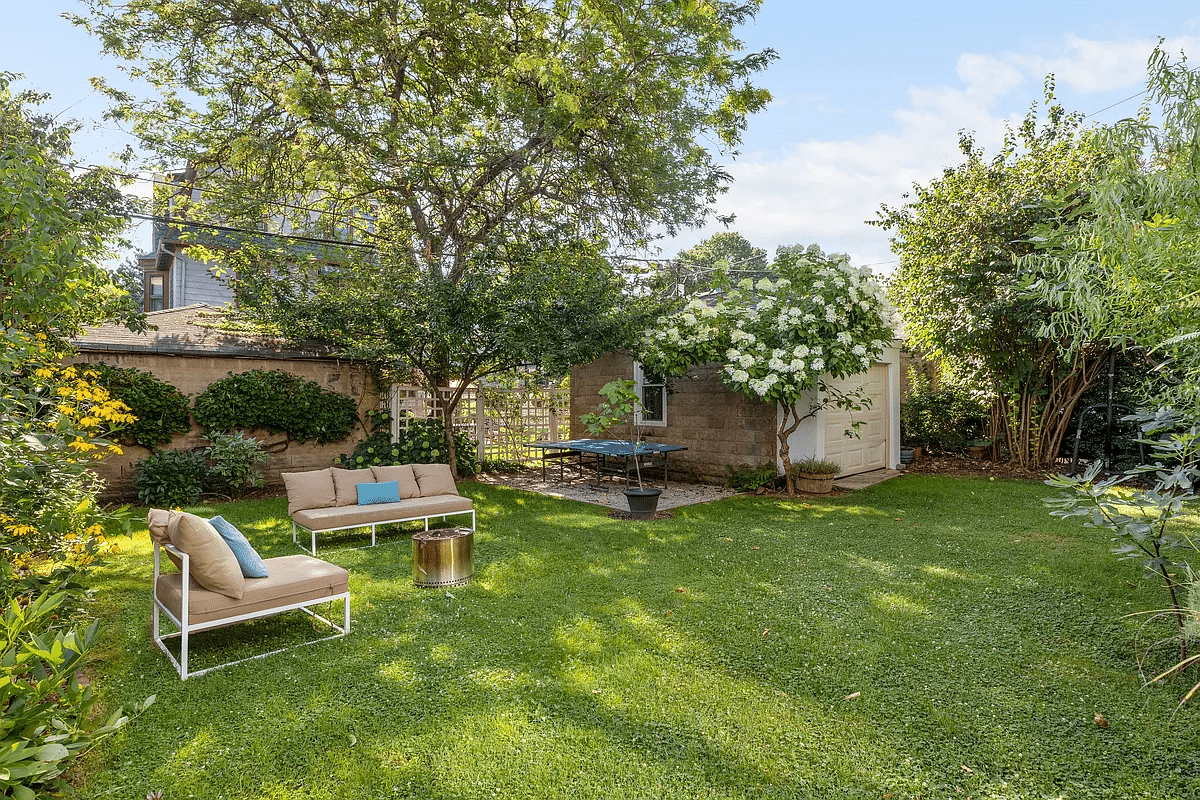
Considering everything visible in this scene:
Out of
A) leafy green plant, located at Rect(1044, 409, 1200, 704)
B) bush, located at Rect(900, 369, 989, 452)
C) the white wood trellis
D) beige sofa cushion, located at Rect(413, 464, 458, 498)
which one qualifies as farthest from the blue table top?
bush, located at Rect(900, 369, 989, 452)

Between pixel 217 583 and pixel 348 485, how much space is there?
2.96 meters

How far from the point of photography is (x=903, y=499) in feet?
28.8

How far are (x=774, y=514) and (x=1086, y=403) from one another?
6.92 metres

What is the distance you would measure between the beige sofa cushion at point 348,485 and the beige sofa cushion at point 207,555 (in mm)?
2794

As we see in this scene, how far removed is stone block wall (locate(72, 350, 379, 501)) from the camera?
28.5 ft

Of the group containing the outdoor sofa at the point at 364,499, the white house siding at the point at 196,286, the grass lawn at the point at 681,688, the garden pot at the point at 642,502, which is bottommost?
the grass lawn at the point at 681,688

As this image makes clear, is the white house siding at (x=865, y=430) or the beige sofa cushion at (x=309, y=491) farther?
the white house siding at (x=865, y=430)

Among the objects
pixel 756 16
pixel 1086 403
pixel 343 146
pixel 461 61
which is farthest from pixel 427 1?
pixel 1086 403

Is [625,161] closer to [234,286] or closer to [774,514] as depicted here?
[774,514]

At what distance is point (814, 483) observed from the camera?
944 centimetres

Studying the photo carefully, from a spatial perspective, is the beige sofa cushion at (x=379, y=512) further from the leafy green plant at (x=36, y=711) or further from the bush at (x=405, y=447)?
the leafy green plant at (x=36, y=711)

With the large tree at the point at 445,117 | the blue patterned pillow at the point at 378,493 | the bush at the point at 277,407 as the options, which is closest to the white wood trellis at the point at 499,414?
the bush at the point at 277,407

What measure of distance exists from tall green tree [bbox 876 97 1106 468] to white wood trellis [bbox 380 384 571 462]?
290 inches

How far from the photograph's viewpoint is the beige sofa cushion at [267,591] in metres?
3.65
